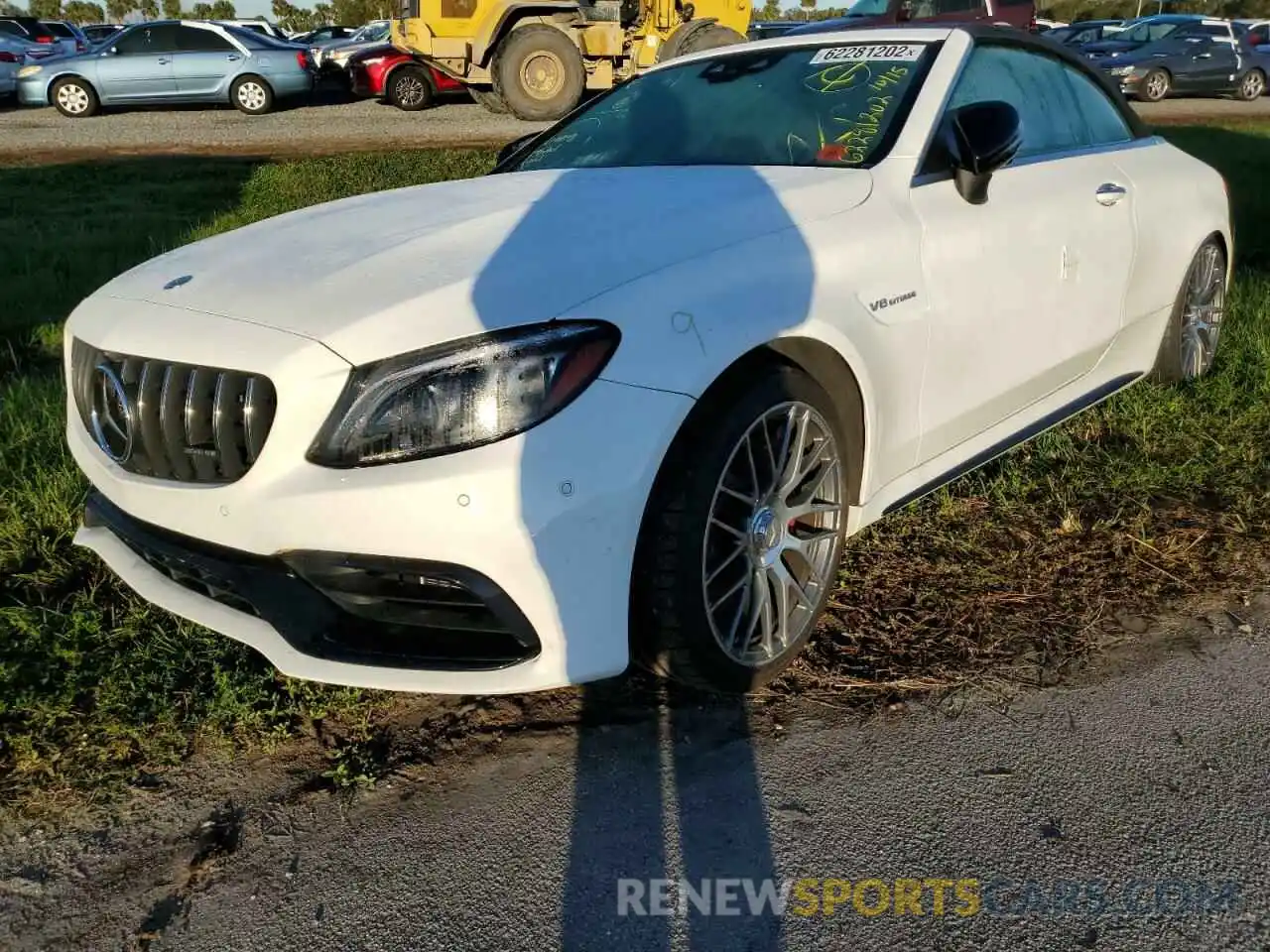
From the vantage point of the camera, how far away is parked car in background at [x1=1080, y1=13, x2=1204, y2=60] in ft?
63.3

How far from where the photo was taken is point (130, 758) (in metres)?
2.41

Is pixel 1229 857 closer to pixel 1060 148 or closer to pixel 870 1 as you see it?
pixel 1060 148

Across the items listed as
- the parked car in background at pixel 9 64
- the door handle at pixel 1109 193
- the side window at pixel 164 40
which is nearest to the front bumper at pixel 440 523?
the door handle at pixel 1109 193

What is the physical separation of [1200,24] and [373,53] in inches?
582

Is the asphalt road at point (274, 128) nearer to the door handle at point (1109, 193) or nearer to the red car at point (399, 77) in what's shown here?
the red car at point (399, 77)

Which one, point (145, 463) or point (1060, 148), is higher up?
point (1060, 148)

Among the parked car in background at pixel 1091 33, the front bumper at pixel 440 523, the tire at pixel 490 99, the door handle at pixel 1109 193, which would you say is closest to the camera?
the front bumper at pixel 440 523

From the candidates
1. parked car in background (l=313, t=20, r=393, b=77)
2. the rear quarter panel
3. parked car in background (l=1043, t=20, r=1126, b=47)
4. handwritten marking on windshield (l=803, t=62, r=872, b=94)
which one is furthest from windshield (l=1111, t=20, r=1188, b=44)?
handwritten marking on windshield (l=803, t=62, r=872, b=94)

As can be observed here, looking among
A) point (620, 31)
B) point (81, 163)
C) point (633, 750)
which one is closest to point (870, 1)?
point (620, 31)

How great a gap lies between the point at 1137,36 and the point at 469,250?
21.3 metres

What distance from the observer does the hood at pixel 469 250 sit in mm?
2137

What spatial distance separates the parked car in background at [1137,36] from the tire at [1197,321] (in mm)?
16911

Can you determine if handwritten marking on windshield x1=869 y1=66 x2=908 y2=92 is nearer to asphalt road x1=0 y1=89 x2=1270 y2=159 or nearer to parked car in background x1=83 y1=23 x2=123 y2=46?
asphalt road x1=0 y1=89 x2=1270 y2=159

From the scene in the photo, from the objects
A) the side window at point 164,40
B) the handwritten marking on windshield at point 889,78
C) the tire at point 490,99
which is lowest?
the tire at point 490,99
